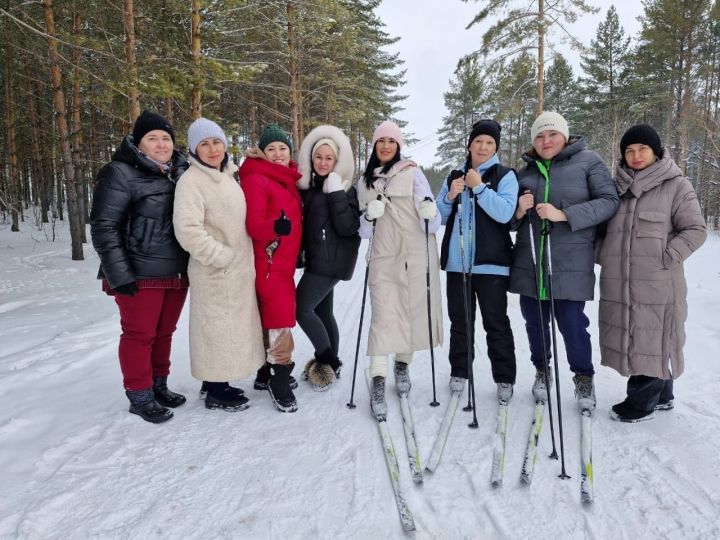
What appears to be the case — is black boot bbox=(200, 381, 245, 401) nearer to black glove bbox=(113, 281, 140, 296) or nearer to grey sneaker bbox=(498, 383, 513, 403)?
black glove bbox=(113, 281, 140, 296)

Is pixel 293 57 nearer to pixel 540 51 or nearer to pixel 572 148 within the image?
pixel 540 51

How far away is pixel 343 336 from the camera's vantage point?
536cm

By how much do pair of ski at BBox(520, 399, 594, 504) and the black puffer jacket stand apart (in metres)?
2.81

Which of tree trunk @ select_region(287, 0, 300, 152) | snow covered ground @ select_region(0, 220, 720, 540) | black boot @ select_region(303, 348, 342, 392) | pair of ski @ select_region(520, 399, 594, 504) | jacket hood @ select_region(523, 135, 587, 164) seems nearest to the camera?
snow covered ground @ select_region(0, 220, 720, 540)

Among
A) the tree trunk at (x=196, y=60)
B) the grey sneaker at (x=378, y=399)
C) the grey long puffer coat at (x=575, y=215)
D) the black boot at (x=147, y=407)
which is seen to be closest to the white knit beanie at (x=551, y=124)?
the grey long puffer coat at (x=575, y=215)

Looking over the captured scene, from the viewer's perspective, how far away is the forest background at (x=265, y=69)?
9008 millimetres

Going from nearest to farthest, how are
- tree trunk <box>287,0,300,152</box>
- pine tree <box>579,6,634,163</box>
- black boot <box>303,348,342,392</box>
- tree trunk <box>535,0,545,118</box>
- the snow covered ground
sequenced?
the snow covered ground < black boot <box>303,348,342,392</box> < tree trunk <box>535,0,545,118</box> < tree trunk <box>287,0,300,152</box> < pine tree <box>579,6,634,163</box>

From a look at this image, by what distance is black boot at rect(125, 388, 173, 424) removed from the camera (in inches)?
125

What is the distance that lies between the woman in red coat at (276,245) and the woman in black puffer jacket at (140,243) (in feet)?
1.97

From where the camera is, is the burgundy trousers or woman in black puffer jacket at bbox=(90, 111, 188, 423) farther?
the burgundy trousers

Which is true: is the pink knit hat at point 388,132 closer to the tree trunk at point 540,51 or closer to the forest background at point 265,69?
the forest background at point 265,69

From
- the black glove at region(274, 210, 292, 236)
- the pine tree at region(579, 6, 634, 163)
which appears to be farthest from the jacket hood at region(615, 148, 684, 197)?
the pine tree at region(579, 6, 634, 163)

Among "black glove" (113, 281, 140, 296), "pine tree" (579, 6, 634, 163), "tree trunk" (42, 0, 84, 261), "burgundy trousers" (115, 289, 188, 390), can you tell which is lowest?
"burgundy trousers" (115, 289, 188, 390)

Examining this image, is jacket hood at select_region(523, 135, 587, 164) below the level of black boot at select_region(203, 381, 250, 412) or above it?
above
